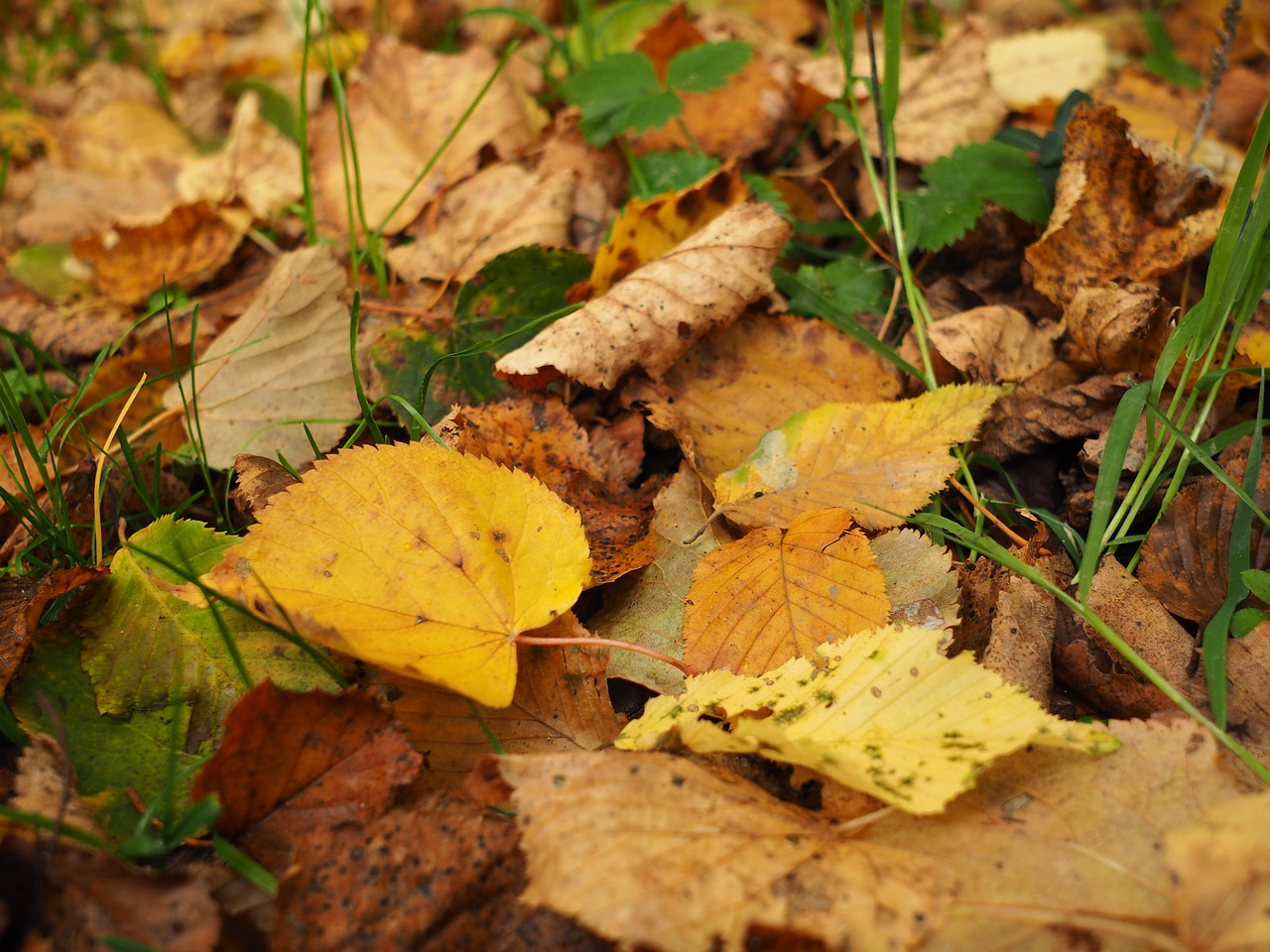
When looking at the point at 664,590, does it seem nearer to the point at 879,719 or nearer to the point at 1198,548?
the point at 879,719

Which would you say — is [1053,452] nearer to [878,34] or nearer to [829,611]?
[829,611]

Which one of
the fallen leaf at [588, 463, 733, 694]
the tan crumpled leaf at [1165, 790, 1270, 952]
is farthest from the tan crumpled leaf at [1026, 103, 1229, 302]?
the tan crumpled leaf at [1165, 790, 1270, 952]

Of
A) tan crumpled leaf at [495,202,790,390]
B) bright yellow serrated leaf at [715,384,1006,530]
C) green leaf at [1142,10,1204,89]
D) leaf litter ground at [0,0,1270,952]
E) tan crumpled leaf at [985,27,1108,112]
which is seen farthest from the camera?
green leaf at [1142,10,1204,89]

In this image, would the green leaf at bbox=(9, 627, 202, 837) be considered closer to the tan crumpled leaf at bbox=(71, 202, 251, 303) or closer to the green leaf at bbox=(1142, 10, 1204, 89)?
the tan crumpled leaf at bbox=(71, 202, 251, 303)

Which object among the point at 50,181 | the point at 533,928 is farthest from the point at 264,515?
the point at 50,181

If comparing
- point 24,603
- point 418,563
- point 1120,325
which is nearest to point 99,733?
point 24,603
